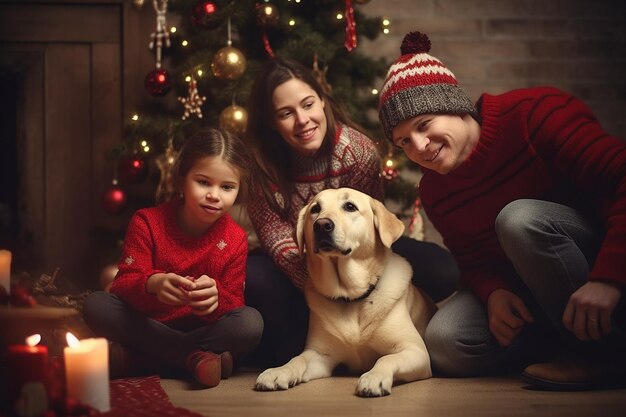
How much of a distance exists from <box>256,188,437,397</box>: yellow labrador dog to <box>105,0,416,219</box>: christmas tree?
91 centimetres

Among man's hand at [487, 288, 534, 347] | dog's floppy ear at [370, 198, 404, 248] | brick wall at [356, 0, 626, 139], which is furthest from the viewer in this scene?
brick wall at [356, 0, 626, 139]

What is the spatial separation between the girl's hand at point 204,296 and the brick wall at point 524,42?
2.43 m

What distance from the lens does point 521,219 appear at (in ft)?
7.01

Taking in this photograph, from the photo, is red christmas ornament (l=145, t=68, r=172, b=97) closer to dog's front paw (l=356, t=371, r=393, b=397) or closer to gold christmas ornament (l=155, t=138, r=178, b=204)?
gold christmas ornament (l=155, t=138, r=178, b=204)

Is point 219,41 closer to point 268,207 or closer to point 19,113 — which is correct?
point 268,207

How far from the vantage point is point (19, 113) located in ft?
13.7

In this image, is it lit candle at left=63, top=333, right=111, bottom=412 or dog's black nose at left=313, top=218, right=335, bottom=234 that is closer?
lit candle at left=63, top=333, right=111, bottom=412

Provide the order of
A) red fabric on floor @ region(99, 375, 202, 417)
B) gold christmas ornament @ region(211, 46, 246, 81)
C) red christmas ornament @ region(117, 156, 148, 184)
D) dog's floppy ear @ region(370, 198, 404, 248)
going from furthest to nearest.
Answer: red christmas ornament @ region(117, 156, 148, 184)
gold christmas ornament @ region(211, 46, 246, 81)
dog's floppy ear @ region(370, 198, 404, 248)
red fabric on floor @ region(99, 375, 202, 417)

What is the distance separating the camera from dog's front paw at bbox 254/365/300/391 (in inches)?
86.3

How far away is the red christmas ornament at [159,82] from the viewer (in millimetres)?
3301

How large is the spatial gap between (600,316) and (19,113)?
342 cm

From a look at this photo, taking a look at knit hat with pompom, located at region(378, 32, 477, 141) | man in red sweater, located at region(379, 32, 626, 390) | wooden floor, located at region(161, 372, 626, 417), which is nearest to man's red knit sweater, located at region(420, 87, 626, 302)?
man in red sweater, located at region(379, 32, 626, 390)

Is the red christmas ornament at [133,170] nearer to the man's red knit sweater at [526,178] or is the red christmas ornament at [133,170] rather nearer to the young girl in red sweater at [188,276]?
the young girl in red sweater at [188,276]

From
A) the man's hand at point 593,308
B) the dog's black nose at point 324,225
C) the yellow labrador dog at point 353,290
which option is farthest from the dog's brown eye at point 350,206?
the man's hand at point 593,308
